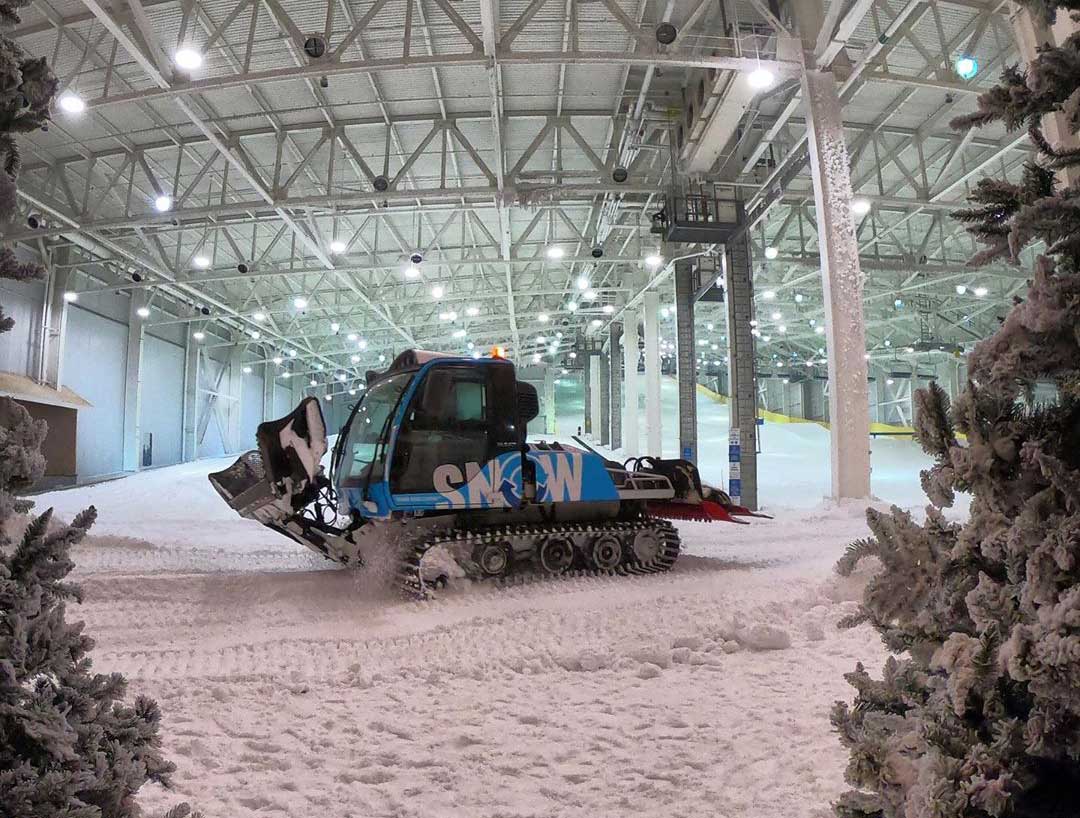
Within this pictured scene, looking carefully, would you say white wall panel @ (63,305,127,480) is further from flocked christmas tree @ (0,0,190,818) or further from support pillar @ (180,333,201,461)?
flocked christmas tree @ (0,0,190,818)

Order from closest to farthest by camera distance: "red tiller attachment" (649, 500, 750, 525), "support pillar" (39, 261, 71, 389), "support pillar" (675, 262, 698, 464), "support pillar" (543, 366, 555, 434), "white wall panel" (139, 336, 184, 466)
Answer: "red tiller attachment" (649, 500, 750, 525) < "support pillar" (675, 262, 698, 464) < "support pillar" (39, 261, 71, 389) < "white wall panel" (139, 336, 184, 466) < "support pillar" (543, 366, 555, 434)

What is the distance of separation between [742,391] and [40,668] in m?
13.3

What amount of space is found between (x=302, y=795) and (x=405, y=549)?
3380mm

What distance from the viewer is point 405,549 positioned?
5934mm

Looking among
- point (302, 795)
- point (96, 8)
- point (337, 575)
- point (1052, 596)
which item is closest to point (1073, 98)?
point (1052, 596)

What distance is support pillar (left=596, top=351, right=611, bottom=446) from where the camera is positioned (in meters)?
30.6

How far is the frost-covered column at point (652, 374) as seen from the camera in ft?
66.7

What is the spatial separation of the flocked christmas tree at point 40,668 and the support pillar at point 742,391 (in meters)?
12.8

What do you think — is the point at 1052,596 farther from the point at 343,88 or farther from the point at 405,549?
the point at 343,88

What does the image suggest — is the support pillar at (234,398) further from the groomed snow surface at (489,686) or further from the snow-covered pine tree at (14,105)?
the snow-covered pine tree at (14,105)

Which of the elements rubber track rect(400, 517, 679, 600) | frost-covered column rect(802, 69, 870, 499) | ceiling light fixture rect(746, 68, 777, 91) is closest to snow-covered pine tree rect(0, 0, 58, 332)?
rubber track rect(400, 517, 679, 600)

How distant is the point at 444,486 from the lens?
620cm

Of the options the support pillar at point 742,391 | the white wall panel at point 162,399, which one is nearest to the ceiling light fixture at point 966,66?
the support pillar at point 742,391

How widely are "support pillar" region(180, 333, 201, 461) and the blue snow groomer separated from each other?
2314 cm
